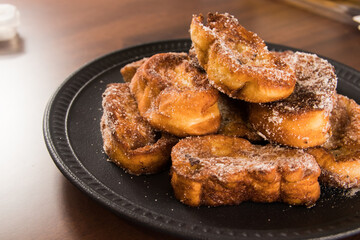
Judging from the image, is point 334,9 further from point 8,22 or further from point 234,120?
point 8,22

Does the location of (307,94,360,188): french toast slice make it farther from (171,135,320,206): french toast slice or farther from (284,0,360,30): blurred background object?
(284,0,360,30): blurred background object

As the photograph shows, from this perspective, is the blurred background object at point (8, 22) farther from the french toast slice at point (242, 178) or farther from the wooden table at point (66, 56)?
the french toast slice at point (242, 178)

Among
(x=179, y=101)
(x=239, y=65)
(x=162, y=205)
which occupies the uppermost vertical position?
(x=239, y=65)

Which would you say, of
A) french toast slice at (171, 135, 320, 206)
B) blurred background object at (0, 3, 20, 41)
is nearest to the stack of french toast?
french toast slice at (171, 135, 320, 206)

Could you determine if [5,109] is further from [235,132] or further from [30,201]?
[235,132]

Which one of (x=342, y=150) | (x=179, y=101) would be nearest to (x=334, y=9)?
(x=342, y=150)
